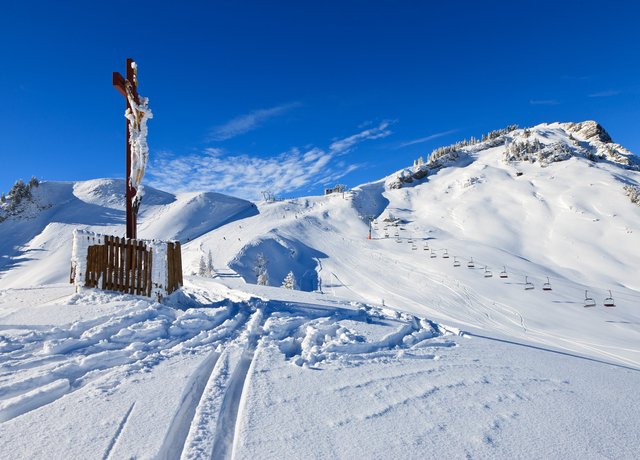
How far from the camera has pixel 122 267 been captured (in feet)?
29.4

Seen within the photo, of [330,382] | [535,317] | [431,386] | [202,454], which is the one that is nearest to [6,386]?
[202,454]

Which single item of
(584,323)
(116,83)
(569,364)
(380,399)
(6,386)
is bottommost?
(584,323)

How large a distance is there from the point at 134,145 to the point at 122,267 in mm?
3842

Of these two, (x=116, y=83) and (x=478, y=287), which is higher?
(x=116, y=83)

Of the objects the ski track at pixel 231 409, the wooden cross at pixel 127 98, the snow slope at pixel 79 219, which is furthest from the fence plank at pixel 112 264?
the snow slope at pixel 79 219

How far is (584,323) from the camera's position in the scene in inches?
1008

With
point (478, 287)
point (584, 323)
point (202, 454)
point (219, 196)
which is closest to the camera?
point (202, 454)

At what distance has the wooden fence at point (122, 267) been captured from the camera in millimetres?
8828

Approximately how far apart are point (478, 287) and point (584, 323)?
8403 millimetres

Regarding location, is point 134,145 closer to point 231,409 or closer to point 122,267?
point 122,267

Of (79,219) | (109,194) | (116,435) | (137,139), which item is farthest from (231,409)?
(109,194)

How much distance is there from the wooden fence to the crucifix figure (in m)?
1.14

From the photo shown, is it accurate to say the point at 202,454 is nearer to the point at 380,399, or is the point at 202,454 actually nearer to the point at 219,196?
the point at 380,399

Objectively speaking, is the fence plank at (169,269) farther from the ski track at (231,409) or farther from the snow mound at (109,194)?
the snow mound at (109,194)
